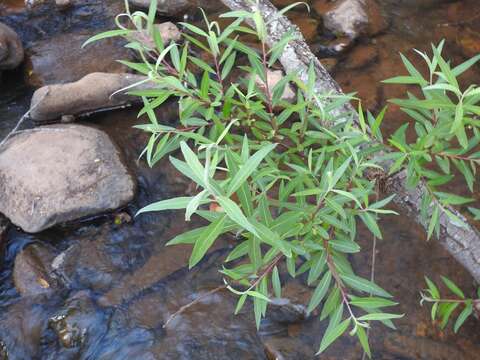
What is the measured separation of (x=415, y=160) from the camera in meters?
2.31

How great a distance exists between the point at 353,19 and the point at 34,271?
3925 millimetres

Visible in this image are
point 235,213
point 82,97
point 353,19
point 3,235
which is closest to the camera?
point 235,213

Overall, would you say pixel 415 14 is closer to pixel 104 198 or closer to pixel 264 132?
pixel 264 132

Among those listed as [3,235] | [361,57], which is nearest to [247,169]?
[3,235]

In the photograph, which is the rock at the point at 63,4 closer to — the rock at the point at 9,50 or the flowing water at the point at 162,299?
the rock at the point at 9,50

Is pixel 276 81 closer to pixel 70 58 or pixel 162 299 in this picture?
pixel 162 299

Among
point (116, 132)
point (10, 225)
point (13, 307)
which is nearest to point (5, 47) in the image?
point (116, 132)

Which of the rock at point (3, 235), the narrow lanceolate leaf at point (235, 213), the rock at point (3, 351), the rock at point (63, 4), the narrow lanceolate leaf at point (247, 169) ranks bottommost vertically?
the rock at point (3, 351)

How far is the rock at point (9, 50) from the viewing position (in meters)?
5.10

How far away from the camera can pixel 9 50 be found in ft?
16.9

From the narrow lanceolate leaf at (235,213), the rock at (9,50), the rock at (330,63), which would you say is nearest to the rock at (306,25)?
the rock at (330,63)

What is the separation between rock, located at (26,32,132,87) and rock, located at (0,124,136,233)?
1117mm

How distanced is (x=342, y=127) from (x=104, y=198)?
220 centimetres

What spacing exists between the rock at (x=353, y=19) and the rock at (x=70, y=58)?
2.20m
